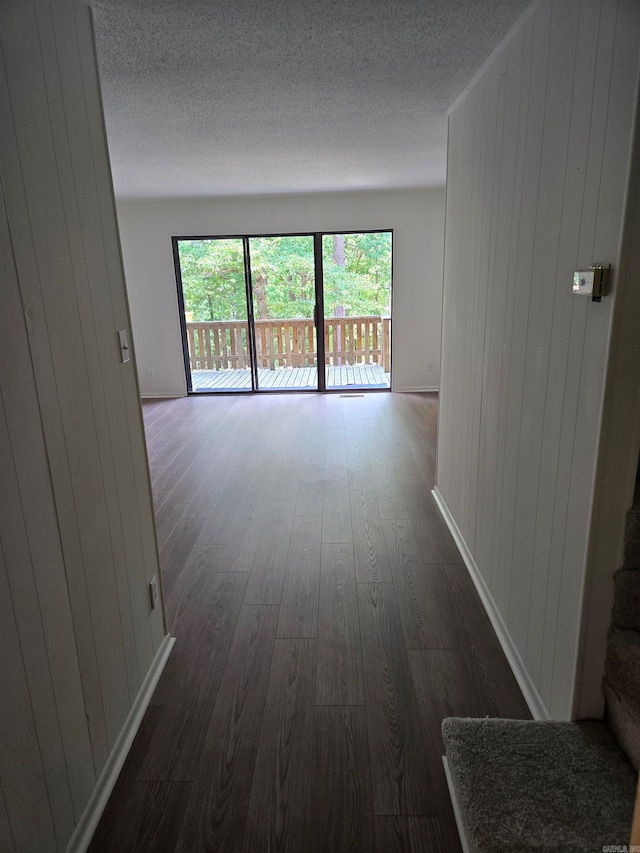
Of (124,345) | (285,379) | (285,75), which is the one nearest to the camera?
(124,345)

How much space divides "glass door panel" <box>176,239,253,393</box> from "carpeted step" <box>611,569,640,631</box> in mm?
5974

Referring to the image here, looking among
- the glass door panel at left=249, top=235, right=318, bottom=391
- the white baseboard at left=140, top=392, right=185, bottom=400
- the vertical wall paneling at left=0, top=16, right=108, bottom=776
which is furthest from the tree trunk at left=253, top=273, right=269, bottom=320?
the vertical wall paneling at left=0, top=16, right=108, bottom=776

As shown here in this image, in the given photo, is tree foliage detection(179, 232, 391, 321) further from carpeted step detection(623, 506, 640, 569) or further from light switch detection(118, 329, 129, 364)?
carpeted step detection(623, 506, 640, 569)

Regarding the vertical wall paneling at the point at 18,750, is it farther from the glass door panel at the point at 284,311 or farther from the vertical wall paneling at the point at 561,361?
the glass door panel at the point at 284,311

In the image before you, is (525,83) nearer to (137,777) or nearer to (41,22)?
(41,22)

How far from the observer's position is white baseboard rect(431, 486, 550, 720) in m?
1.77

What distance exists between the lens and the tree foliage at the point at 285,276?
6.54 metres

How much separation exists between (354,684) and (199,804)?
2.18 feet

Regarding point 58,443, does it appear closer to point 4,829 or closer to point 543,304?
point 4,829

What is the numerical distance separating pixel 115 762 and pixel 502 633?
4.92 feet

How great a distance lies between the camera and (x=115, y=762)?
161cm


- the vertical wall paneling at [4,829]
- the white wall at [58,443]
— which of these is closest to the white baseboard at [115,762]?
the white wall at [58,443]

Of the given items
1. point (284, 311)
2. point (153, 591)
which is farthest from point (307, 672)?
point (284, 311)

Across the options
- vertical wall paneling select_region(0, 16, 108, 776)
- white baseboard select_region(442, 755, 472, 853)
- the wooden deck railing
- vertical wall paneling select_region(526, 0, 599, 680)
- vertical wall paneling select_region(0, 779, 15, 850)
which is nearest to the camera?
vertical wall paneling select_region(0, 779, 15, 850)
